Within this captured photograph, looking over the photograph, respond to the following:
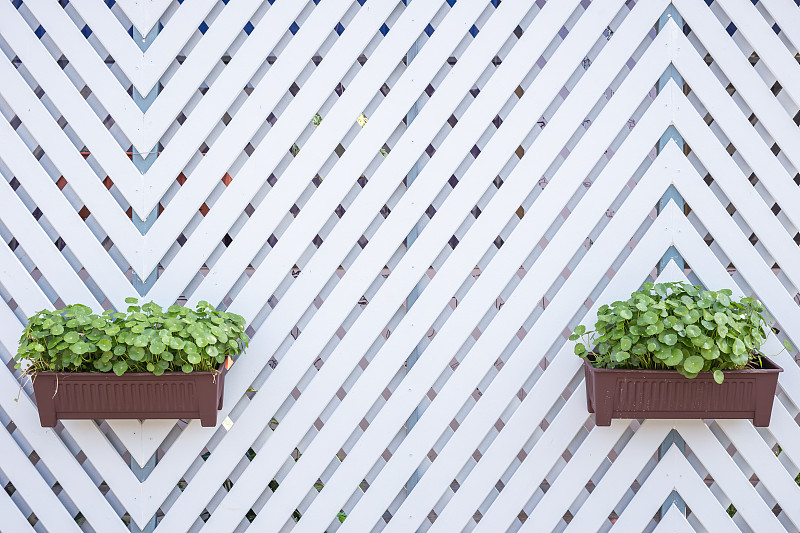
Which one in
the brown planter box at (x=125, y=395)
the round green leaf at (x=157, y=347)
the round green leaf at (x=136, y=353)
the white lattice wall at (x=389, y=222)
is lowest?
the brown planter box at (x=125, y=395)

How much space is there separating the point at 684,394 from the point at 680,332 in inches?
6.5

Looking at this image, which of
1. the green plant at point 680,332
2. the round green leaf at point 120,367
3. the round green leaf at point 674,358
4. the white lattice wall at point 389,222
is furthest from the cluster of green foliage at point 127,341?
the round green leaf at point 674,358

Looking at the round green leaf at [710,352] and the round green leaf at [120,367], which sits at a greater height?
the round green leaf at [710,352]

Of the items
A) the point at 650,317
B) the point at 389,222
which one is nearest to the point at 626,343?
the point at 650,317

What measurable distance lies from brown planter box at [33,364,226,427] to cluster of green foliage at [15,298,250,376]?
0.08ft

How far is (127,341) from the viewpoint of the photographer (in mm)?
1467

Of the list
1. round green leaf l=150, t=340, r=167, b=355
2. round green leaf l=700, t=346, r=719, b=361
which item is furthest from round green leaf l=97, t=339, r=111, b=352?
round green leaf l=700, t=346, r=719, b=361

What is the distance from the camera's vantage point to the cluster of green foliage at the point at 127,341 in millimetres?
1474

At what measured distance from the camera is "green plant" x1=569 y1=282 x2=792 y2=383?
4.73 ft

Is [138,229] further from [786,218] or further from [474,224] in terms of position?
[786,218]

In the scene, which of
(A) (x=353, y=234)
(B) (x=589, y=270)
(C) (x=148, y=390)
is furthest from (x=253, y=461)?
(B) (x=589, y=270)

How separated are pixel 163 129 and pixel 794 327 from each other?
1.70 meters

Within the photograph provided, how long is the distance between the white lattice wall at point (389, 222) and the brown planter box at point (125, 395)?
16 cm

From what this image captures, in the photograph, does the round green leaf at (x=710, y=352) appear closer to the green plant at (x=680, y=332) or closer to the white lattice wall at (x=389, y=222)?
the green plant at (x=680, y=332)
